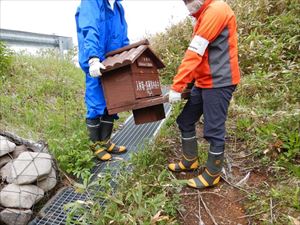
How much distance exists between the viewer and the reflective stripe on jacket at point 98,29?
10.5 feet

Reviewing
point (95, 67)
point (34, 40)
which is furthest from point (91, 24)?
point (34, 40)

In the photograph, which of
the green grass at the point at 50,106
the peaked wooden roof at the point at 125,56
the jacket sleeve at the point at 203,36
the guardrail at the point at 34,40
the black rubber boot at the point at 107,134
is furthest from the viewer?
the guardrail at the point at 34,40

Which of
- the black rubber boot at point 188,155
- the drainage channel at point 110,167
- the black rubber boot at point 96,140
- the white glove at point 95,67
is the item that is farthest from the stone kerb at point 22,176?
the black rubber boot at point 188,155

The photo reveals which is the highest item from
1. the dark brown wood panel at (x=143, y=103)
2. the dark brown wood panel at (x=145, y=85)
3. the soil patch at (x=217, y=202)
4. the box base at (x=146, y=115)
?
the dark brown wood panel at (x=145, y=85)

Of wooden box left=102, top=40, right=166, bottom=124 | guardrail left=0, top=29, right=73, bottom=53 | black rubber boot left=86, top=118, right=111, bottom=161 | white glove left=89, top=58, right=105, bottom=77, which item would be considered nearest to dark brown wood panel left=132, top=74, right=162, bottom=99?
wooden box left=102, top=40, right=166, bottom=124

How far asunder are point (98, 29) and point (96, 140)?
124 centimetres

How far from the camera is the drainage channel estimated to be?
2.79 metres

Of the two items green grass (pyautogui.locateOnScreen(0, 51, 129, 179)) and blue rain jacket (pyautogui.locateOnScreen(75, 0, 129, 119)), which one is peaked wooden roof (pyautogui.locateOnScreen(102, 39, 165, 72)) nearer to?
blue rain jacket (pyautogui.locateOnScreen(75, 0, 129, 119))

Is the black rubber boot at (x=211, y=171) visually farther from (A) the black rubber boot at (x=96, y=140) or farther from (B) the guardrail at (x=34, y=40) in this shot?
(B) the guardrail at (x=34, y=40)

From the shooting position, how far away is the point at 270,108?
4.20 metres

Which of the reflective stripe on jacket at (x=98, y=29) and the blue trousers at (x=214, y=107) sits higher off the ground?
the reflective stripe on jacket at (x=98, y=29)

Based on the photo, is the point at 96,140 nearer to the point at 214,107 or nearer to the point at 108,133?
the point at 108,133

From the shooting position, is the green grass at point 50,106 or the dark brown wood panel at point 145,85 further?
the green grass at point 50,106

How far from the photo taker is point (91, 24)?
3.21 metres
